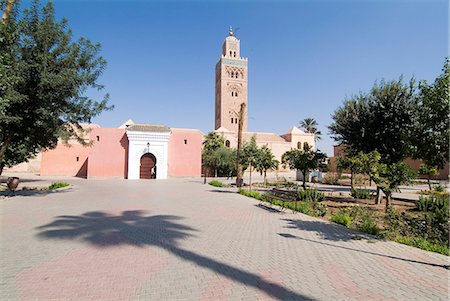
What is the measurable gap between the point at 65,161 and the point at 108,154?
7.25m

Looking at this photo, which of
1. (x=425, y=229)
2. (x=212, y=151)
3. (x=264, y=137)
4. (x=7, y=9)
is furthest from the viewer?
(x=264, y=137)

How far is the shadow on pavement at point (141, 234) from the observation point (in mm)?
4222

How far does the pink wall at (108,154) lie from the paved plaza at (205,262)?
25646 mm

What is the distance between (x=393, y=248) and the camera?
5.91 meters

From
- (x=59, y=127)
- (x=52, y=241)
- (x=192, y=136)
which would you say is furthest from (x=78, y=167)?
(x=52, y=241)

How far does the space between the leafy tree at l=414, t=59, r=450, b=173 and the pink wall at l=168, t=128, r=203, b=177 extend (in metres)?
Answer: 30.3

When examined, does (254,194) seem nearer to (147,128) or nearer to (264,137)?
(147,128)

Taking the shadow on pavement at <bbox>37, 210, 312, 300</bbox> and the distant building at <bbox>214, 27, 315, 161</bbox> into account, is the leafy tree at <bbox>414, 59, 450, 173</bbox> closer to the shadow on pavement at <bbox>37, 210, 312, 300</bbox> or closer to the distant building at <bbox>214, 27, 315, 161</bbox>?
the shadow on pavement at <bbox>37, 210, 312, 300</bbox>

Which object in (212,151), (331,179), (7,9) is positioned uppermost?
(7,9)

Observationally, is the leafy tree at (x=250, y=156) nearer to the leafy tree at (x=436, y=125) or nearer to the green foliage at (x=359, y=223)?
the green foliage at (x=359, y=223)

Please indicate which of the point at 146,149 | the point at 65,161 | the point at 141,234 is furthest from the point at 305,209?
the point at 65,161

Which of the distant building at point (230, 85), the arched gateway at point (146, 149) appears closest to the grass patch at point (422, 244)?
the arched gateway at point (146, 149)

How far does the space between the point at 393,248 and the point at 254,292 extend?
370cm

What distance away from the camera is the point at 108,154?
109 ft
